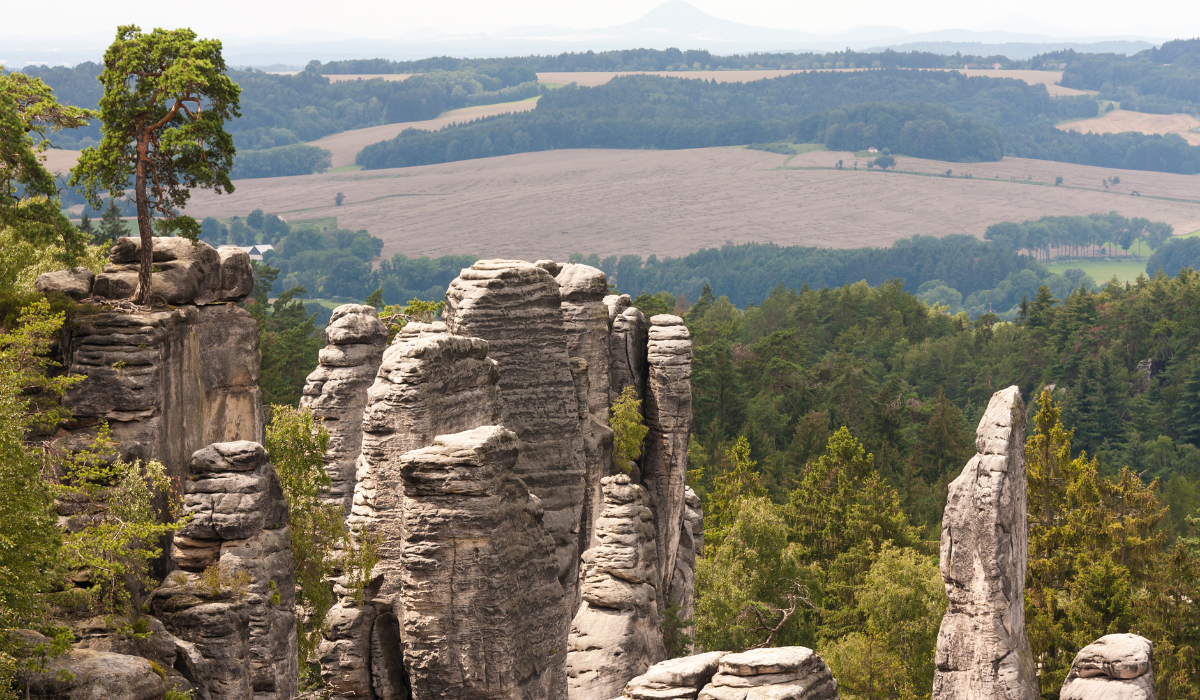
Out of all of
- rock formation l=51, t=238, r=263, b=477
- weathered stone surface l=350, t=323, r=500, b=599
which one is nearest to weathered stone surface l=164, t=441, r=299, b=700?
rock formation l=51, t=238, r=263, b=477

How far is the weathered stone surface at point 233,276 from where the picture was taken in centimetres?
3183

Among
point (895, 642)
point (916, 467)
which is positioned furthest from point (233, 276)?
point (916, 467)

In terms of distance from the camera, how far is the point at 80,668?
21156mm

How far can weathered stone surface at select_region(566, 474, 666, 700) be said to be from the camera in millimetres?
35469

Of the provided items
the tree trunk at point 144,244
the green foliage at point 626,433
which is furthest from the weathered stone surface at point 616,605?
the tree trunk at point 144,244

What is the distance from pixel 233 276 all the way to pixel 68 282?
4633 mm

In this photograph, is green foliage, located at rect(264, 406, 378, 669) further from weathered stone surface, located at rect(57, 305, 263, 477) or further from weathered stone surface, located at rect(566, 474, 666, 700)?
weathered stone surface, located at rect(566, 474, 666, 700)

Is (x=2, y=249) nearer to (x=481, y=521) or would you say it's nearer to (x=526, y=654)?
(x=481, y=521)

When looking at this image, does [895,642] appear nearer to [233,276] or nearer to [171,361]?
[233,276]

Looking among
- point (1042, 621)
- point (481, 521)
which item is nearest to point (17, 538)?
point (481, 521)

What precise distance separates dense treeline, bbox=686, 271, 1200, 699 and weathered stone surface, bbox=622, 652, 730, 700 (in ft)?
89.4

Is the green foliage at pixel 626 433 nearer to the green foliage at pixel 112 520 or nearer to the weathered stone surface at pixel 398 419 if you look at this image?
the weathered stone surface at pixel 398 419

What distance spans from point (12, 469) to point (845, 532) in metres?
49.4

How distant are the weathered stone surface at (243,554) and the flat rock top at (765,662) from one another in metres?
10.0
